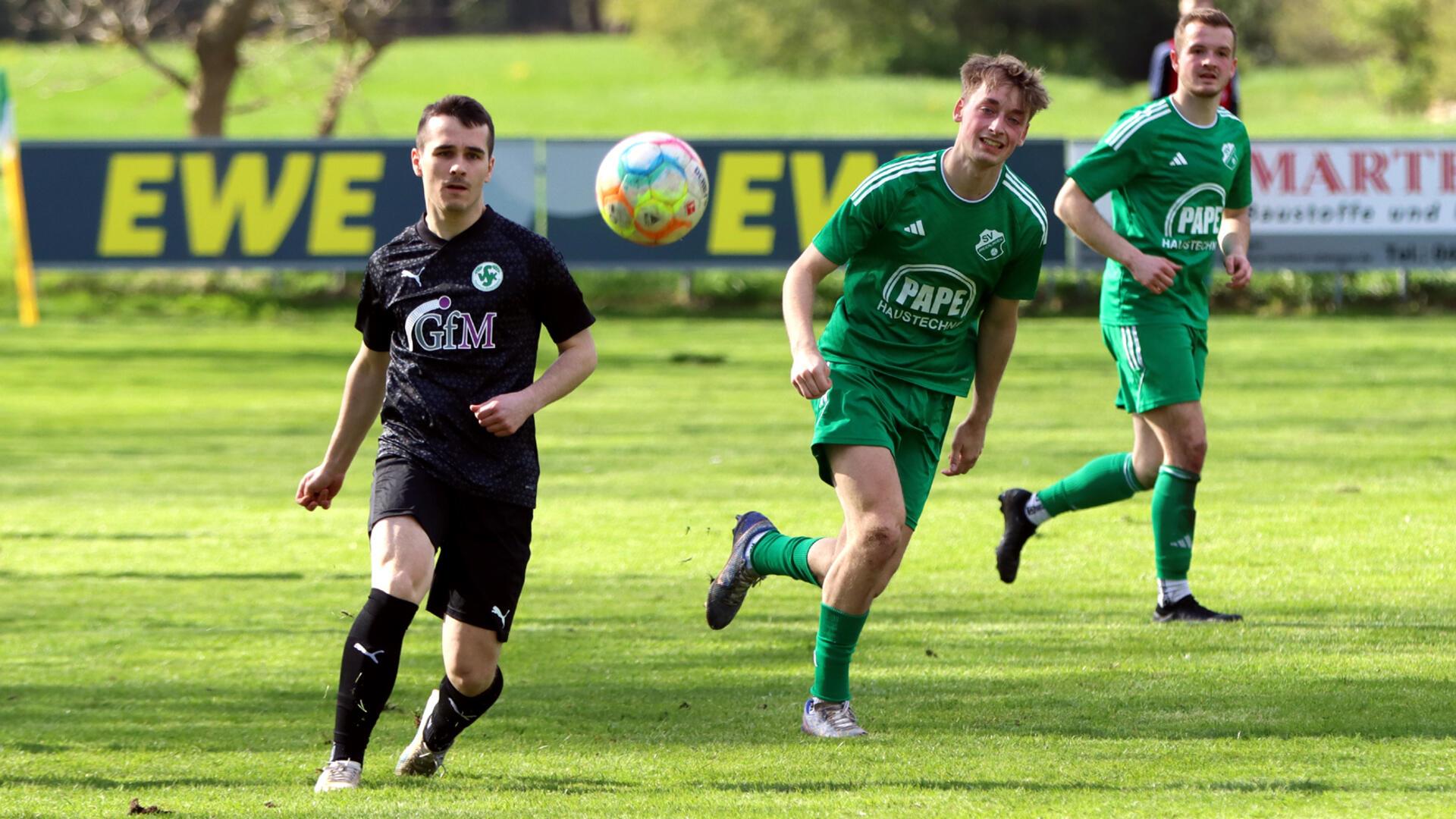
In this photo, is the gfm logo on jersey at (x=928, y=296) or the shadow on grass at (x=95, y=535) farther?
the shadow on grass at (x=95, y=535)

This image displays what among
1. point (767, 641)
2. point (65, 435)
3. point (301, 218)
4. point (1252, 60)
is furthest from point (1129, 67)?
point (767, 641)

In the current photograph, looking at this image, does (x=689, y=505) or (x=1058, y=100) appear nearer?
(x=689, y=505)

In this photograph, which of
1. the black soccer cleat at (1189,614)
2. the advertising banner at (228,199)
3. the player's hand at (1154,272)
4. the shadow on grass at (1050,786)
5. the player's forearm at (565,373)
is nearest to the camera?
the shadow on grass at (1050,786)

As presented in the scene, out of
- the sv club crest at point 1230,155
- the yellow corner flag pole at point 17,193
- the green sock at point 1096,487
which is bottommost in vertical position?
the green sock at point 1096,487

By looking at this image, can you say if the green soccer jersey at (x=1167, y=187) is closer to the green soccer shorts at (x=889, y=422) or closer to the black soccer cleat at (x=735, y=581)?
the green soccer shorts at (x=889, y=422)

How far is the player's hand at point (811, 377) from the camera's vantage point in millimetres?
5406

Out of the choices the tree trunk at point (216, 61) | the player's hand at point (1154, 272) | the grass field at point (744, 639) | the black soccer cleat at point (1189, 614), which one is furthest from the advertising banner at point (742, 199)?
the player's hand at point (1154, 272)

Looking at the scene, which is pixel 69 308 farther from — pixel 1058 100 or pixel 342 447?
pixel 1058 100

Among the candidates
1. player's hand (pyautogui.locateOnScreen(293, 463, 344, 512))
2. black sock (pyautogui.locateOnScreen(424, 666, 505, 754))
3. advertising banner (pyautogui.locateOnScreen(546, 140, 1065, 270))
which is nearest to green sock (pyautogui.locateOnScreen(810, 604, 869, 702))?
black sock (pyautogui.locateOnScreen(424, 666, 505, 754))

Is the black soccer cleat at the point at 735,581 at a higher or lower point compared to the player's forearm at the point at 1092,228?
lower

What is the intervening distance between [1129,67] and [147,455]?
5157 centimetres

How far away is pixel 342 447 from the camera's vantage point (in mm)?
5582

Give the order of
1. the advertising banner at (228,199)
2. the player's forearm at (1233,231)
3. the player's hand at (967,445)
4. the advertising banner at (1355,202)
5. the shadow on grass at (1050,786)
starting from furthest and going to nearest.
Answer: the advertising banner at (228,199)
the advertising banner at (1355,202)
the player's forearm at (1233,231)
the player's hand at (967,445)
the shadow on grass at (1050,786)

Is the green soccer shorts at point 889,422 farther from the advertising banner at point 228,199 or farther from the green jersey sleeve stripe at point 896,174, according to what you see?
the advertising banner at point 228,199
